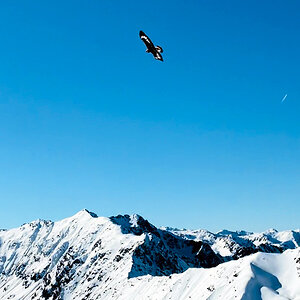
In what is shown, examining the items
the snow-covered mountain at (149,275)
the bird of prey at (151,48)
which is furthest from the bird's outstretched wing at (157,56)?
the snow-covered mountain at (149,275)

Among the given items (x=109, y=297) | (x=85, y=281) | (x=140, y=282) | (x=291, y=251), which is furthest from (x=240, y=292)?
(x=85, y=281)

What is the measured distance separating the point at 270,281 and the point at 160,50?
70.8 meters

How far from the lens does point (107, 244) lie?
167m

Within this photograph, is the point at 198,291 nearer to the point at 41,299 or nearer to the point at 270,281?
the point at 270,281

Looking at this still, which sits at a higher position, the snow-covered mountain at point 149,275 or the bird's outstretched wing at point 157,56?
the bird's outstretched wing at point 157,56

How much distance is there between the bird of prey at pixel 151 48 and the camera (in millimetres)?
24875

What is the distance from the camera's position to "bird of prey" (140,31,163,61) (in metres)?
24.9

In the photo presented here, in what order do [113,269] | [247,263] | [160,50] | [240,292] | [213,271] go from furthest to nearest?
[113,269] → [213,271] → [247,263] → [240,292] → [160,50]

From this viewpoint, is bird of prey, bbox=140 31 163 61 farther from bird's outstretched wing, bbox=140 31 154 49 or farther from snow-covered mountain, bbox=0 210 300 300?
snow-covered mountain, bbox=0 210 300 300

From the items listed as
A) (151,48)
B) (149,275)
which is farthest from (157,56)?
(149,275)

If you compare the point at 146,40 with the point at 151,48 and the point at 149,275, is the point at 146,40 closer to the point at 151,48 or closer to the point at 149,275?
the point at 151,48

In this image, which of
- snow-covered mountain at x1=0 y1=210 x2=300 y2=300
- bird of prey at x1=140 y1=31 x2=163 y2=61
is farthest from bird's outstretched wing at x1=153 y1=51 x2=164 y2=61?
snow-covered mountain at x1=0 y1=210 x2=300 y2=300

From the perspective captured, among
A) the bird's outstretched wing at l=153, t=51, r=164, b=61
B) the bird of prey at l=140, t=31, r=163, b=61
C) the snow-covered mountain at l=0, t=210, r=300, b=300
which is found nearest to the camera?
the bird's outstretched wing at l=153, t=51, r=164, b=61

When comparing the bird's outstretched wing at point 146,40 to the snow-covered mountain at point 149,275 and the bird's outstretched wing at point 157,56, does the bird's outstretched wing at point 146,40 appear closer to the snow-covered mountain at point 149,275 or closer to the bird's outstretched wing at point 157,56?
the bird's outstretched wing at point 157,56
